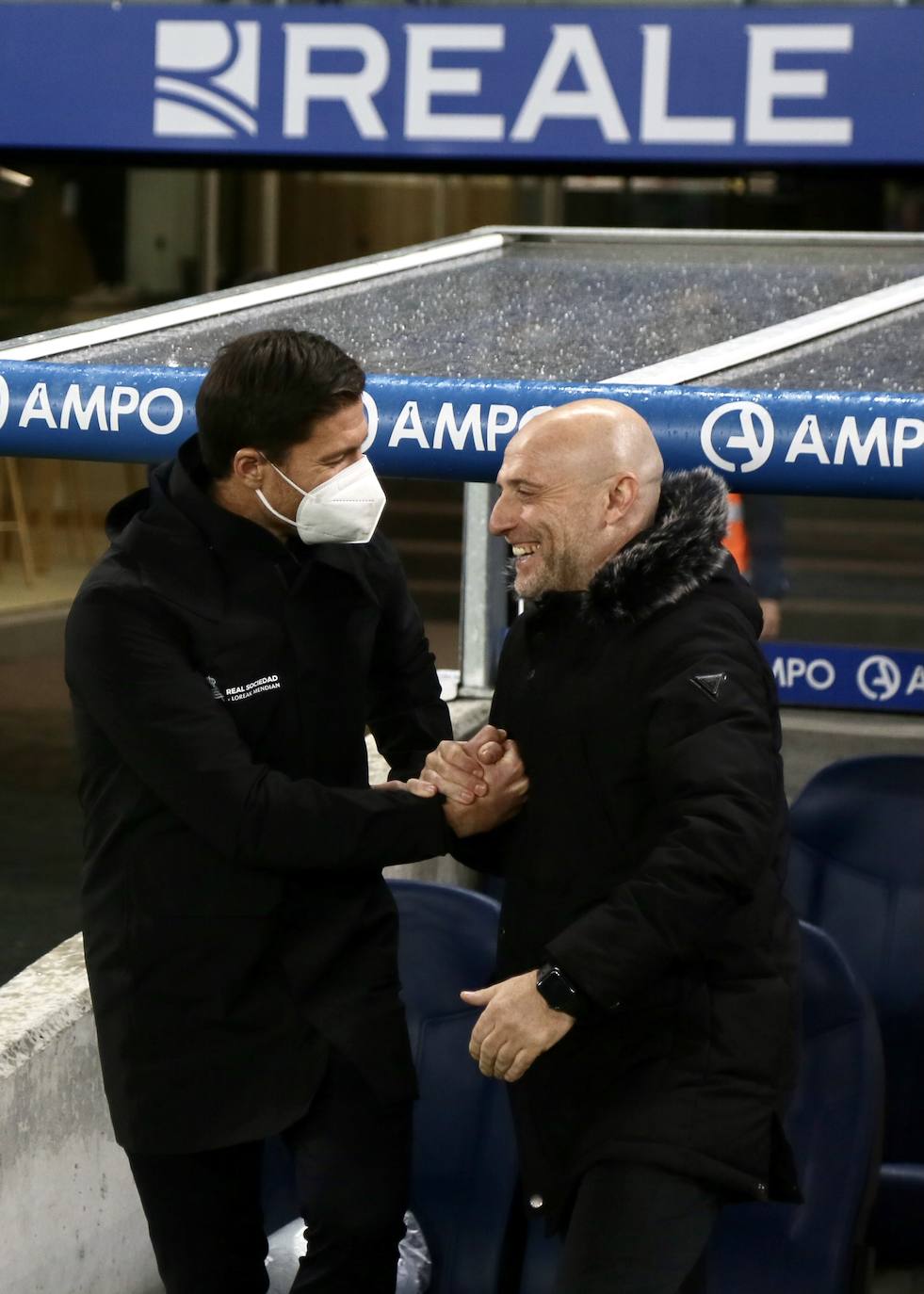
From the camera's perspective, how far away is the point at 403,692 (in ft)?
9.56

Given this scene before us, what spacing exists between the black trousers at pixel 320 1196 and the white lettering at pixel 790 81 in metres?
9.37

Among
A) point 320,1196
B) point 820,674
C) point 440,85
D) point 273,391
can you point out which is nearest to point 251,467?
point 273,391

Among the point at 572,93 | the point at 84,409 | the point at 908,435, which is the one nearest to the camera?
the point at 908,435

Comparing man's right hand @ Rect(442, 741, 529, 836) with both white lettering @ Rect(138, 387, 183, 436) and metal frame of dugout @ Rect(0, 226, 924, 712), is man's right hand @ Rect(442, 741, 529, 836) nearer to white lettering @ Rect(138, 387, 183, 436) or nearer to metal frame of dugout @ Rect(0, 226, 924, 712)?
metal frame of dugout @ Rect(0, 226, 924, 712)

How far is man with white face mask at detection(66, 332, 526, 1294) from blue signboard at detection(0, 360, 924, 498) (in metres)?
0.66

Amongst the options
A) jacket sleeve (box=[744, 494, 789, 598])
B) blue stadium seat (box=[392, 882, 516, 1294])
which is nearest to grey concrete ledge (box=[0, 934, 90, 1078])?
blue stadium seat (box=[392, 882, 516, 1294])

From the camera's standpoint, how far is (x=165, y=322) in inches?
168

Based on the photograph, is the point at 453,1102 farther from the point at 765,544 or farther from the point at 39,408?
the point at 765,544

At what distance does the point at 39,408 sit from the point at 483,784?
1414mm

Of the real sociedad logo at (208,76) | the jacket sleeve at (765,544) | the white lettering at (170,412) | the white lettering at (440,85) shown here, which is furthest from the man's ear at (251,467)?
the real sociedad logo at (208,76)

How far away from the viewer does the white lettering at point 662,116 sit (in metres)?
11.2

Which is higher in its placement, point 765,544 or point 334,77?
point 334,77

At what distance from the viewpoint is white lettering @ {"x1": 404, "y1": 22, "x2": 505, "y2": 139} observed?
37.8 feet

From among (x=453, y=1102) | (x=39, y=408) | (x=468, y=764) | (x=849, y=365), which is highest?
(x=849, y=365)
